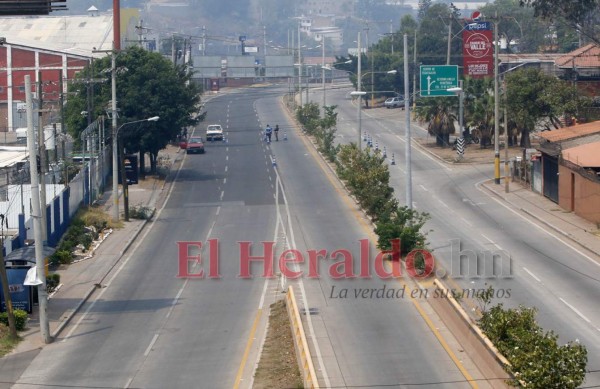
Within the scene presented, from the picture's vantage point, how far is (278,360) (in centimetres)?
2609

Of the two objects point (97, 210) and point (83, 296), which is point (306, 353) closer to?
point (83, 296)

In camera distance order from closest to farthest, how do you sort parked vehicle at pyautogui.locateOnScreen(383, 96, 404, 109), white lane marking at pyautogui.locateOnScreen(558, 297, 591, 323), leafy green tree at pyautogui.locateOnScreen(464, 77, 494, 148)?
white lane marking at pyautogui.locateOnScreen(558, 297, 591, 323) < leafy green tree at pyautogui.locateOnScreen(464, 77, 494, 148) < parked vehicle at pyautogui.locateOnScreen(383, 96, 404, 109)

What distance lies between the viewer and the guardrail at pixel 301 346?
22.4 metres

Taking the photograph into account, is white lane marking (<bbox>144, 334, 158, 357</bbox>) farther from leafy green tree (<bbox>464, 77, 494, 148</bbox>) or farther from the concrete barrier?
leafy green tree (<bbox>464, 77, 494, 148</bbox>)

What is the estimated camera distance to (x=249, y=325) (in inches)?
1217

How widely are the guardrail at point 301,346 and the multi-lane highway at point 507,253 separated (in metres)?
6.13

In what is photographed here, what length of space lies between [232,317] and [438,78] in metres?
38.9

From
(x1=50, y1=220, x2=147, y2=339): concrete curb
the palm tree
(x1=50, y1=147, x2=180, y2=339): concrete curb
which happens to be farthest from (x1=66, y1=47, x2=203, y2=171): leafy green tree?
the palm tree

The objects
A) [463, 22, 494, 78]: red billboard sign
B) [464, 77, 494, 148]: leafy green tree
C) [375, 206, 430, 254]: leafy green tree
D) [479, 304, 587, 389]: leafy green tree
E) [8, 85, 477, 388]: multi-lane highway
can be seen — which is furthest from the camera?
[463, 22, 494, 78]: red billboard sign

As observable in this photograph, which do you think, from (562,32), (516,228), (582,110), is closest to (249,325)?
(516,228)

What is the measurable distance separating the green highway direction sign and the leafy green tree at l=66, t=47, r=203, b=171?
1643 cm

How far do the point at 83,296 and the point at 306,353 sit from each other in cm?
→ 1415

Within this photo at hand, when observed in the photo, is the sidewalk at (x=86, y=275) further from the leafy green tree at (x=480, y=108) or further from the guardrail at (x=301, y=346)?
the leafy green tree at (x=480, y=108)

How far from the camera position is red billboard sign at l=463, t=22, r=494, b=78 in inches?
3100
